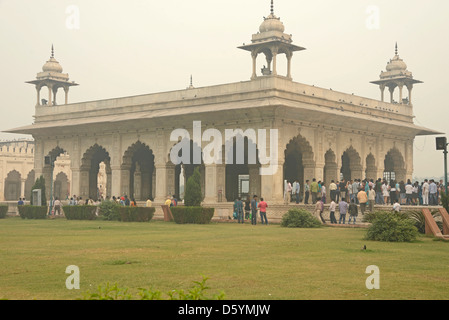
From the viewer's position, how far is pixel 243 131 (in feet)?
96.4

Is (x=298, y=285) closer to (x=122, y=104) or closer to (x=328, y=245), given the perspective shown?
(x=328, y=245)

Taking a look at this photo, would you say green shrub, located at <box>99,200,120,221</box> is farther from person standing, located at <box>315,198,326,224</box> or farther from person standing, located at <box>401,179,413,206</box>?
person standing, located at <box>401,179,413,206</box>

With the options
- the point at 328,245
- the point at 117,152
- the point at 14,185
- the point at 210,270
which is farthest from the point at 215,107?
the point at 14,185

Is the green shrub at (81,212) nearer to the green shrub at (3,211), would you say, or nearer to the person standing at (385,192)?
the green shrub at (3,211)

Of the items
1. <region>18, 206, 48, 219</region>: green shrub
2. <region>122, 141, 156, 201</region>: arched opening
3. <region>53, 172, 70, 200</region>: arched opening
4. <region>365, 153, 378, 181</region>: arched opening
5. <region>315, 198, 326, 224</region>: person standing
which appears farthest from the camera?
<region>53, 172, 70, 200</region>: arched opening

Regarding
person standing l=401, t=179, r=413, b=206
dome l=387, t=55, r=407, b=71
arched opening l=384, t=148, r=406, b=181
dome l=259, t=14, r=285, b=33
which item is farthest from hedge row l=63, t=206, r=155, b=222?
dome l=387, t=55, r=407, b=71

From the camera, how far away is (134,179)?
40.7 m

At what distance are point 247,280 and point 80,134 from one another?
2972 centimetres

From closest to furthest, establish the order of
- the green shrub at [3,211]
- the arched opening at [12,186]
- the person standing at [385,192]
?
the person standing at [385,192] < the green shrub at [3,211] < the arched opening at [12,186]

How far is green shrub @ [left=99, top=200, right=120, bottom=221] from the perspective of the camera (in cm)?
2638

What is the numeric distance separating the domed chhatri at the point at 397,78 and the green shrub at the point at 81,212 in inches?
780

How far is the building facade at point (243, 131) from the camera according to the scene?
29.1m

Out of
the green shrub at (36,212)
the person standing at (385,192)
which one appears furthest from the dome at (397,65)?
the green shrub at (36,212)

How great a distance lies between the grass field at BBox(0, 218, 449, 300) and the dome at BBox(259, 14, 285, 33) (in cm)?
1598
